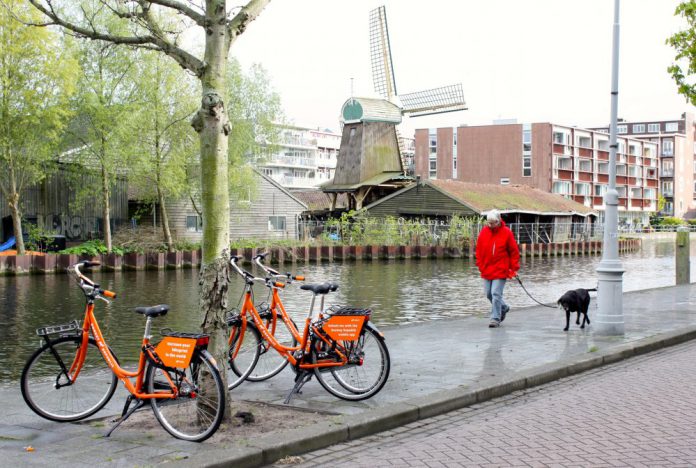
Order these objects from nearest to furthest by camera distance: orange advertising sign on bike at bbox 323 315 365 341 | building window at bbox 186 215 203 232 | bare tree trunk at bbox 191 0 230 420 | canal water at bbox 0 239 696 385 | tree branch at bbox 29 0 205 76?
bare tree trunk at bbox 191 0 230 420 < tree branch at bbox 29 0 205 76 < orange advertising sign on bike at bbox 323 315 365 341 < canal water at bbox 0 239 696 385 < building window at bbox 186 215 203 232

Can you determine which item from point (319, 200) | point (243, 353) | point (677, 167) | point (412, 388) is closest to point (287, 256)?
point (319, 200)

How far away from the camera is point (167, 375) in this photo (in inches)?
264

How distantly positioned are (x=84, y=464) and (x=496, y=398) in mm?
4445

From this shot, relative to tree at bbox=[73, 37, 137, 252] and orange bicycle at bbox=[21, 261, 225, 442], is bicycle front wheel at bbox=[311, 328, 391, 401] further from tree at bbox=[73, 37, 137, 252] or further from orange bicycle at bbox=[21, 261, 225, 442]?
tree at bbox=[73, 37, 137, 252]

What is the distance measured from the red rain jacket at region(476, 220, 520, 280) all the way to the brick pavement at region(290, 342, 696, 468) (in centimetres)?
441

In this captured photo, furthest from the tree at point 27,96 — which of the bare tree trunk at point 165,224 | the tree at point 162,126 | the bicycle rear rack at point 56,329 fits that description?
the bicycle rear rack at point 56,329

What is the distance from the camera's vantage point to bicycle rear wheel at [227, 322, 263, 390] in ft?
28.5

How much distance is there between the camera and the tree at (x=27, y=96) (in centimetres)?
3812

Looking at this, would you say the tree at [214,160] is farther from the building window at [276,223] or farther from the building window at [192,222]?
the building window at [276,223]

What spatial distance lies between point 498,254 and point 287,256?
111 feet

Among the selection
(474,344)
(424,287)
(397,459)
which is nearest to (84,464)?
(397,459)

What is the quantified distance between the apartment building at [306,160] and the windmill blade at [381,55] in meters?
47.6

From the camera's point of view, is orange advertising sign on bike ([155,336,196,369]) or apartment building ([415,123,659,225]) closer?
orange advertising sign on bike ([155,336,196,369])

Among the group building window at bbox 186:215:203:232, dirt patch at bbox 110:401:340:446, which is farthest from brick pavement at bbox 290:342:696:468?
building window at bbox 186:215:203:232
